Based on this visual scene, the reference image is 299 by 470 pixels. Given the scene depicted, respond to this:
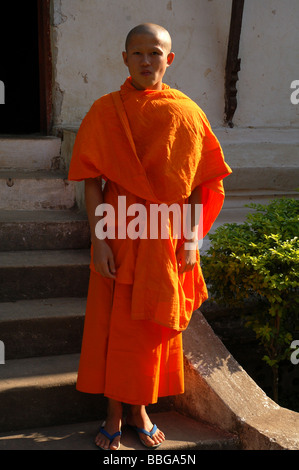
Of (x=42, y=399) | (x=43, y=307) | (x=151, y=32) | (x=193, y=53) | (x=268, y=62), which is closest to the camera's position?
(x=151, y=32)

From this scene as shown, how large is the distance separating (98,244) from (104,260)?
0.27 feet

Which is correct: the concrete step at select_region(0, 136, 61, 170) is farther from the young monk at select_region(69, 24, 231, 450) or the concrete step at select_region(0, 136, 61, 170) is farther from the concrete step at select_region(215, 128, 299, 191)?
the young monk at select_region(69, 24, 231, 450)

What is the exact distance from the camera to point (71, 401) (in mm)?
2812

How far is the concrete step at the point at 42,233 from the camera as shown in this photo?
3664mm

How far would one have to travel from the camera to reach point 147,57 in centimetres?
238

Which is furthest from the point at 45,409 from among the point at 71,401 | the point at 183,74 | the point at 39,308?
the point at 183,74

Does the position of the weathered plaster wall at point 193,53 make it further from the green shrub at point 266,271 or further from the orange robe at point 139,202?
the orange robe at point 139,202

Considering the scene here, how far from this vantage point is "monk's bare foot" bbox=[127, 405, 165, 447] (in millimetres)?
2586

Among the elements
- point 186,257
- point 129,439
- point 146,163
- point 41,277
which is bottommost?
point 129,439

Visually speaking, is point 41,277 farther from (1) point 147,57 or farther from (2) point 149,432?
(1) point 147,57

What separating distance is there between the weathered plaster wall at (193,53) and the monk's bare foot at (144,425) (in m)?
2.65

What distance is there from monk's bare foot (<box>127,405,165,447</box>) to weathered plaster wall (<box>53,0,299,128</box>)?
2646mm

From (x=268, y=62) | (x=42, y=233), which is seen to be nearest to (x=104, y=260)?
(x=42, y=233)

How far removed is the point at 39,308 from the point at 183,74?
99.3 inches
